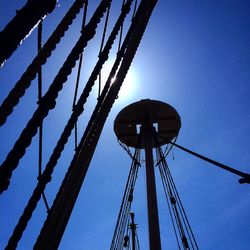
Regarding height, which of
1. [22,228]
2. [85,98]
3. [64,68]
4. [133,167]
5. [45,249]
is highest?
[133,167]

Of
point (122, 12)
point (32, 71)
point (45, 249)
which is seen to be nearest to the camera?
point (45, 249)

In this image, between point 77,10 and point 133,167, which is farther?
point 133,167

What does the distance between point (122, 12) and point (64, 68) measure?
163cm

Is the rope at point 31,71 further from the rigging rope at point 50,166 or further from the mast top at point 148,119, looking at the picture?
the mast top at point 148,119

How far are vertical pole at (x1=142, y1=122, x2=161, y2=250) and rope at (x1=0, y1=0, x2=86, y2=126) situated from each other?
356 inches

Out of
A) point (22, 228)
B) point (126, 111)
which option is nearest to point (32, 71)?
point (22, 228)

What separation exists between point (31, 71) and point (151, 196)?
32.7 ft

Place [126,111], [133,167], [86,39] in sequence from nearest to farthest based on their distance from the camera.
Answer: [86,39] < [126,111] < [133,167]

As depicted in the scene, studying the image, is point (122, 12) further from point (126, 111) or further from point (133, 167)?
point (133, 167)

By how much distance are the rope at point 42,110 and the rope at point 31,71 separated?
0.94ft

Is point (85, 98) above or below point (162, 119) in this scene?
below

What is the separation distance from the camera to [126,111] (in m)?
13.8

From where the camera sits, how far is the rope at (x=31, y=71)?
151 cm

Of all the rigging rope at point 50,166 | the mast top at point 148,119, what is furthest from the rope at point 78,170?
the mast top at point 148,119
